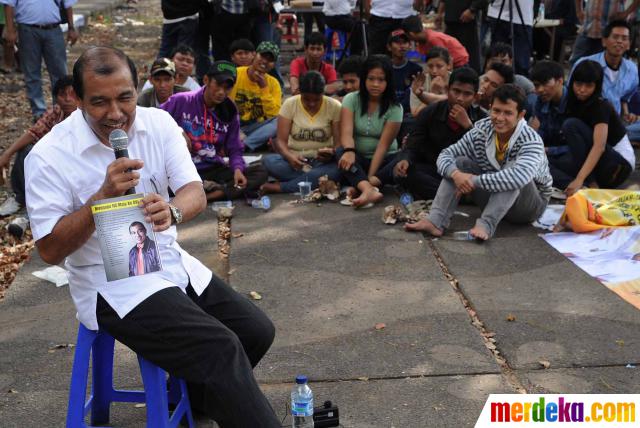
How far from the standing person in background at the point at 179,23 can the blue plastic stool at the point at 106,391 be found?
6.10 metres

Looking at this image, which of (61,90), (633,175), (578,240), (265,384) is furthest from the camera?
(633,175)

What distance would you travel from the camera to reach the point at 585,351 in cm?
373

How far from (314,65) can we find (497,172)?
365 centimetres

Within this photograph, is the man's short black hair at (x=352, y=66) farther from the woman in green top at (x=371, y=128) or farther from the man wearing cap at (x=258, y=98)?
the woman in green top at (x=371, y=128)

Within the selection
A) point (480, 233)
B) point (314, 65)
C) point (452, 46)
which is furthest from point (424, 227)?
point (314, 65)

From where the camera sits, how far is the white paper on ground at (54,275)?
4695mm

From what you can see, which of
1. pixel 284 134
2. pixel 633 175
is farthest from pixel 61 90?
pixel 633 175

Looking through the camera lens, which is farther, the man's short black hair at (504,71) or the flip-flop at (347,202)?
the man's short black hair at (504,71)

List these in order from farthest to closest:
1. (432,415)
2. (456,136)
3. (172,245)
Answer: (456,136), (432,415), (172,245)

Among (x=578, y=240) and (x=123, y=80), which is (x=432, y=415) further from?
(x=578, y=240)

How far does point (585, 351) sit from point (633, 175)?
3.33 m

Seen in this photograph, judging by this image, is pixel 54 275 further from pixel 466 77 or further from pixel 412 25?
pixel 412 25

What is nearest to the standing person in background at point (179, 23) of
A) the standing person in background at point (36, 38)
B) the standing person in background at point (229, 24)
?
the standing person in background at point (229, 24)

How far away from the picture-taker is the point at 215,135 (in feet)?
20.1
